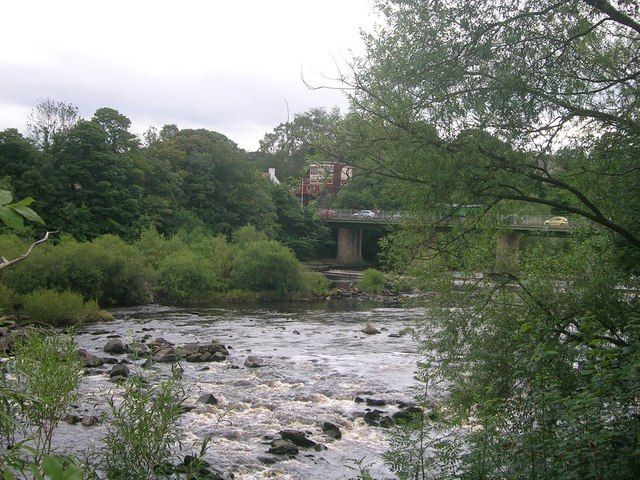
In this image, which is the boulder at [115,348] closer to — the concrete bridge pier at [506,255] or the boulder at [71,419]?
the boulder at [71,419]

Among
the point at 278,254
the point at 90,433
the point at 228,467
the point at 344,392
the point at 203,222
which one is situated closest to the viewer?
the point at 228,467

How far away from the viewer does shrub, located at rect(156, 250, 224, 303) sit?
122 feet

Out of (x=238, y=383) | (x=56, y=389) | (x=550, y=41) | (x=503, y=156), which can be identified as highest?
(x=550, y=41)

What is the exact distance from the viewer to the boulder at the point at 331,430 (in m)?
12.3

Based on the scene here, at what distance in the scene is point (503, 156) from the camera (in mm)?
8352

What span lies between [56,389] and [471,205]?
628 centimetres

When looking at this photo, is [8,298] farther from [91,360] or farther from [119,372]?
[119,372]

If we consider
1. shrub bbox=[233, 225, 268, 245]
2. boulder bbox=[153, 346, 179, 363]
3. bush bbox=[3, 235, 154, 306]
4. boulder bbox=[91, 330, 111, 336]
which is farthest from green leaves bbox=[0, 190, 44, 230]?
shrub bbox=[233, 225, 268, 245]

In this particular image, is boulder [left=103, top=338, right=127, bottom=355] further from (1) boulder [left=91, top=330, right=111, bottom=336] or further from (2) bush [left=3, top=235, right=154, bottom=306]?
(2) bush [left=3, top=235, right=154, bottom=306]

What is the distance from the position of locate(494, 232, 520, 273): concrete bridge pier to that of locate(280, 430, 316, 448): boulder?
16.2 ft

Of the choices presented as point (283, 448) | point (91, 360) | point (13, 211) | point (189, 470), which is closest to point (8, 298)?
point (91, 360)

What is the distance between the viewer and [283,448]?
37.1 feet

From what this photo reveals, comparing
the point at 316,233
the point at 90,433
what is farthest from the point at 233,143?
the point at 90,433

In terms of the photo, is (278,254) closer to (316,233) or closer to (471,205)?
(316,233)
